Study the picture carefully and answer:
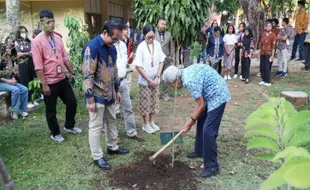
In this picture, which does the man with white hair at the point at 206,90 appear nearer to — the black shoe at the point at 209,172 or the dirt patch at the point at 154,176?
the black shoe at the point at 209,172

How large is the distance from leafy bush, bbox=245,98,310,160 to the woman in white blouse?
341 cm

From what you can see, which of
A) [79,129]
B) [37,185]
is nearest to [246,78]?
[79,129]

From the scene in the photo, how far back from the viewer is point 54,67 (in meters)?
4.16

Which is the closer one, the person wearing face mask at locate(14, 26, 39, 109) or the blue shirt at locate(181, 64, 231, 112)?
the blue shirt at locate(181, 64, 231, 112)

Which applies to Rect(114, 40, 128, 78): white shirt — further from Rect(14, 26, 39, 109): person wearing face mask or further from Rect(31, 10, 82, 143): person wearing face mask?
Rect(14, 26, 39, 109): person wearing face mask

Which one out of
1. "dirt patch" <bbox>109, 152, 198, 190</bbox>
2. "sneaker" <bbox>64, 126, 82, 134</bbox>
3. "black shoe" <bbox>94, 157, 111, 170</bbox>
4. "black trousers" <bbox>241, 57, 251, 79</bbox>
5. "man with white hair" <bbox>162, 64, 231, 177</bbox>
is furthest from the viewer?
"black trousers" <bbox>241, 57, 251, 79</bbox>

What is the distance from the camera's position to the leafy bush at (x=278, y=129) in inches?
41.8

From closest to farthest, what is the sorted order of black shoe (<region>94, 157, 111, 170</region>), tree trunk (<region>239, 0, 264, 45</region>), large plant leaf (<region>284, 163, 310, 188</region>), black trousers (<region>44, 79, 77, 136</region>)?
large plant leaf (<region>284, 163, 310, 188</region>), black shoe (<region>94, 157, 111, 170</region>), black trousers (<region>44, 79, 77, 136</region>), tree trunk (<region>239, 0, 264, 45</region>)

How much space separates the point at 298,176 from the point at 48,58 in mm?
4008

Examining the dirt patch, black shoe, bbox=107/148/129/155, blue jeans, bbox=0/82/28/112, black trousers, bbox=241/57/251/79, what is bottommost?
the dirt patch

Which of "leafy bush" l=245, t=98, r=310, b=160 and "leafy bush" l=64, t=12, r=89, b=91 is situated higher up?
"leafy bush" l=64, t=12, r=89, b=91

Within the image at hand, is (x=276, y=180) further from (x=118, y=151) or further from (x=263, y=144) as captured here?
(x=118, y=151)

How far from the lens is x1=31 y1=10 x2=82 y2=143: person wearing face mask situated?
3.97m

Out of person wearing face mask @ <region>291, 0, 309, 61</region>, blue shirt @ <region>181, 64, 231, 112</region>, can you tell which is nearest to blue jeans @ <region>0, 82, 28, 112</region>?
blue shirt @ <region>181, 64, 231, 112</region>
